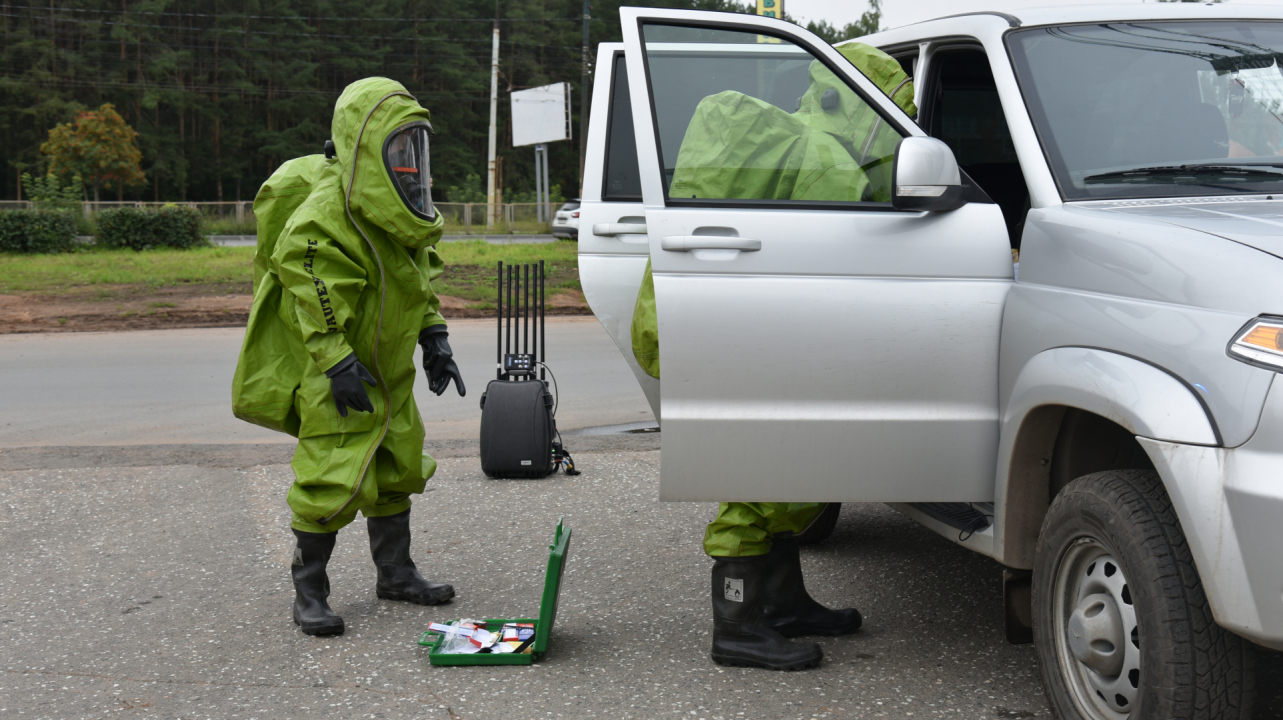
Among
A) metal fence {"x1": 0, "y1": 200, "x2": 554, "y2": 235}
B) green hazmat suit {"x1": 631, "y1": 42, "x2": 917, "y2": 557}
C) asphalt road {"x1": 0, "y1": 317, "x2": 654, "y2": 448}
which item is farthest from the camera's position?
metal fence {"x1": 0, "y1": 200, "x2": 554, "y2": 235}

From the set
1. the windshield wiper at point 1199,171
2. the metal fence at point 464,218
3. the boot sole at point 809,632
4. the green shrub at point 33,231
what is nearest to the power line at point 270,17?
the metal fence at point 464,218

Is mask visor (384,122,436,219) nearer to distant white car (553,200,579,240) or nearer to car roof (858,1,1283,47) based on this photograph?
car roof (858,1,1283,47)

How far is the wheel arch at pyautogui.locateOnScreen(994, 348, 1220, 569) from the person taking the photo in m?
2.39

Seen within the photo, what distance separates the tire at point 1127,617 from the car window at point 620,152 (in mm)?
2492

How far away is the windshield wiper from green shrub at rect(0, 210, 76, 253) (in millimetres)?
25228

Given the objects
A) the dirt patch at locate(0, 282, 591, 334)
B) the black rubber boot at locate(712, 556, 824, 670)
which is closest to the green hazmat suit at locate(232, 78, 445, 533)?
the black rubber boot at locate(712, 556, 824, 670)

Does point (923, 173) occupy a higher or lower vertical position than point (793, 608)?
higher

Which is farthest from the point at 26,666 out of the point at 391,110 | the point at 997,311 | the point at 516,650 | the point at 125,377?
the point at 125,377

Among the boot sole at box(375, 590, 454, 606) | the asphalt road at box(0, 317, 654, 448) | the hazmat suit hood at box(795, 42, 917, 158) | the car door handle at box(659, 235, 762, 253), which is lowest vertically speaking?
the asphalt road at box(0, 317, 654, 448)

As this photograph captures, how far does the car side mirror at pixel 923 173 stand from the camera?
2.89m

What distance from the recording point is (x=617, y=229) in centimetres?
438

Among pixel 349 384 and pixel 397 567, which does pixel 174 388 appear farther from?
pixel 349 384

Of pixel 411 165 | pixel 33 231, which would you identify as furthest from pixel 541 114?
pixel 411 165

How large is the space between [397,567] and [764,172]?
2.16 m
